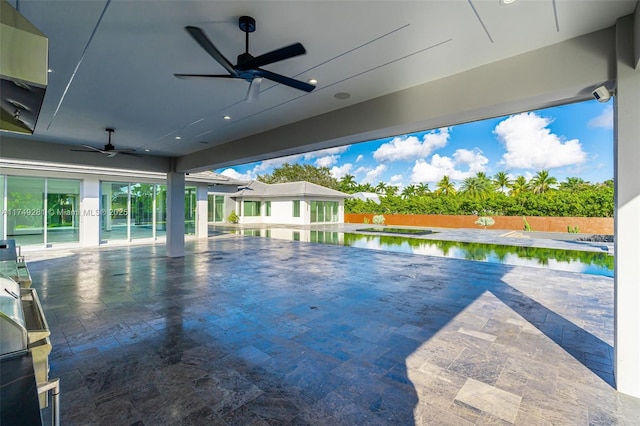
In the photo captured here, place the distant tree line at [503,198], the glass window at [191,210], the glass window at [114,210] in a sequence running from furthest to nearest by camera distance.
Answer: the distant tree line at [503,198], the glass window at [191,210], the glass window at [114,210]

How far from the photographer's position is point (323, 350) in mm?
3436

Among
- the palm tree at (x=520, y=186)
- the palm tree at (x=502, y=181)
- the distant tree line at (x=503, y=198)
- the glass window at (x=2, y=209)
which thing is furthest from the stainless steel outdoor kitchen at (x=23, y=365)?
the palm tree at (x=502, y=181)

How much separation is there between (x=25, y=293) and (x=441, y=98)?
4498 mm

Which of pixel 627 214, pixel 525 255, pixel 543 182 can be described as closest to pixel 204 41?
pixel 627 214

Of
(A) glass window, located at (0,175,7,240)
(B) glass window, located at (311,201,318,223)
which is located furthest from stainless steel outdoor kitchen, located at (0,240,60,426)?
(B) glass window, located at (311,201,318,223)

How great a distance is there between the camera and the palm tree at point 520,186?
29266 millimetres

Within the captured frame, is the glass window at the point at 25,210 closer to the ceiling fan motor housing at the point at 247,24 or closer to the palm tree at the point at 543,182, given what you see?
the ceiling fan motor housing at the point at 247,24

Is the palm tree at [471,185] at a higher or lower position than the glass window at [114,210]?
higher

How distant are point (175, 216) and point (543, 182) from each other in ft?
104

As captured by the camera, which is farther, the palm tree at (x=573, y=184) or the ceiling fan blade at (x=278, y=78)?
the palm tree at (x=573, y=184)

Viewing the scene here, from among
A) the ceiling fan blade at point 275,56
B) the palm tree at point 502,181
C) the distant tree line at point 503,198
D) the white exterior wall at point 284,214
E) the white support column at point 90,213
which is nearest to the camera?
the ceiling fan blade at point 275,56

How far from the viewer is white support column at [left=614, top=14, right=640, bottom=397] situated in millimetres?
2639

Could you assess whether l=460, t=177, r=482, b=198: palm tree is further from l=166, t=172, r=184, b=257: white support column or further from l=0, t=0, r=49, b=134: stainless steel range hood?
l=0, t=0, r=49, b=134: stainless steel range hood

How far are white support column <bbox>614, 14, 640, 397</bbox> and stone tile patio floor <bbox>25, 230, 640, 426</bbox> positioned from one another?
13.4 inches
